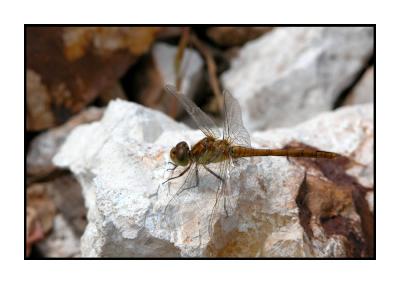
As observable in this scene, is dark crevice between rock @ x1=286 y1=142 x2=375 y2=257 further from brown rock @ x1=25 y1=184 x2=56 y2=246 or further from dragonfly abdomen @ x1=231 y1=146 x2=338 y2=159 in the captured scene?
brown rock @ x1=25 y1=184 x2=56 y2=246

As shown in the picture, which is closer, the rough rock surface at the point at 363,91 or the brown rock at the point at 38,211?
the brown rock at the point at 38,211

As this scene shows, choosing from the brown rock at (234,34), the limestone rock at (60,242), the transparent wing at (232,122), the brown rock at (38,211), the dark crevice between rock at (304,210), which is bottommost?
the limestone rock at (60,242)

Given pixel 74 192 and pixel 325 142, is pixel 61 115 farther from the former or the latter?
pixel 325 142

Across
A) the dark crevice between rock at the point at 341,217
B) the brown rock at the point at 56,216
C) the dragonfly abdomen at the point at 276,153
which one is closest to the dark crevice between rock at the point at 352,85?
the dark crevice between rock at the point at 341,217

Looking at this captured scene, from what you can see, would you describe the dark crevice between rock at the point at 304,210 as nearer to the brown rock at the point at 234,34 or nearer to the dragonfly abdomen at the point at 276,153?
the dragonfly abdomen at the point at 276,153

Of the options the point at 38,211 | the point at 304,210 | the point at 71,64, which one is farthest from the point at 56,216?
the point at 304,210

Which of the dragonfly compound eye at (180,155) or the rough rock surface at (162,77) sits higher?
the rough rock surface at (162,77)

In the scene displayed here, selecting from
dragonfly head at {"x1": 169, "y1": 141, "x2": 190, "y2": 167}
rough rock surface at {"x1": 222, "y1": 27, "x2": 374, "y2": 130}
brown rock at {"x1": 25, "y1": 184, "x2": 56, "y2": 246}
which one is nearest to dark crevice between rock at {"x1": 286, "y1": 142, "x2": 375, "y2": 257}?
dragonfly head at {"x1": 169, "y1": 141, "x2": 190, "y2": 167}

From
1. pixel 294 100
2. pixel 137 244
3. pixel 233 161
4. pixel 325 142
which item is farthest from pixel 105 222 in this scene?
pixel 294 100
